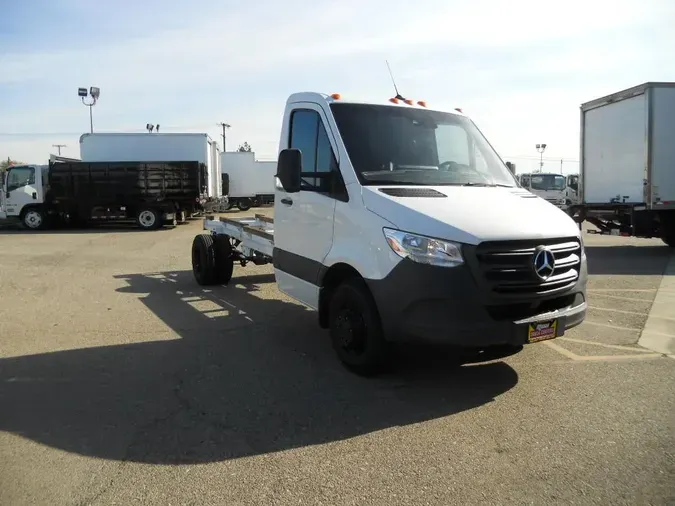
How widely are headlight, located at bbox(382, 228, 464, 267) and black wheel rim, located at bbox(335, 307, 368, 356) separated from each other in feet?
2.64

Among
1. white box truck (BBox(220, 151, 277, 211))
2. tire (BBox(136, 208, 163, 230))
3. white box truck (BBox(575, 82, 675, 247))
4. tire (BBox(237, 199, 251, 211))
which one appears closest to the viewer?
white box truck (BBox(575, 82, 675, 247))

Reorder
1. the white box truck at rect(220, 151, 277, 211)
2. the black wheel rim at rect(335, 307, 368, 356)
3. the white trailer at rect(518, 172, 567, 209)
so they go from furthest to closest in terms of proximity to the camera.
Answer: the white box truck at rect(220, 151, 277, 211) → the white trailer at rect(518, 172, 567, 209) → the black wheel rim at rect(335, 307, 368, 356)

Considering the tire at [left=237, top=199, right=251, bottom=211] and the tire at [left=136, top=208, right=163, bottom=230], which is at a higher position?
the tire at [left=237, top=199, right=251, bottom=211]

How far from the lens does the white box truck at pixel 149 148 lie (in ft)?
84.0

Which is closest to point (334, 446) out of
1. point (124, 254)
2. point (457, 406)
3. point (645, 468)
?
point (457, 406)

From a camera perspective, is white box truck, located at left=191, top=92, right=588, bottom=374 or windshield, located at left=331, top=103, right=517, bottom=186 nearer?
white box truck, located at left=191, top=92, right=588, bottom=374

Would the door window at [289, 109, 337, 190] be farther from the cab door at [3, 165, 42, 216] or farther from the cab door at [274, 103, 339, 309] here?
the cab door at [3, 165, 42, 216]

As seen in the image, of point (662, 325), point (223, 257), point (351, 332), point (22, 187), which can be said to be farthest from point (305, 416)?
point (22, 187)

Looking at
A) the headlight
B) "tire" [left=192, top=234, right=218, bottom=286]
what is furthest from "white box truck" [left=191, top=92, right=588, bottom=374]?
"tire" [left=192, top=234, right=218, bottom=286]

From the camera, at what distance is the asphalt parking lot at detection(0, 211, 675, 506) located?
3.33 m

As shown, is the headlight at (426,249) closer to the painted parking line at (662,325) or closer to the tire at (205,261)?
the painted parking line at (662,325)

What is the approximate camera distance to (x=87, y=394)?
477cm

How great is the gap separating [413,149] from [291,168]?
1.21 meters

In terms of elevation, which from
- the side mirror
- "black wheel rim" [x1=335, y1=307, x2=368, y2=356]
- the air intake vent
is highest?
the side mirror
